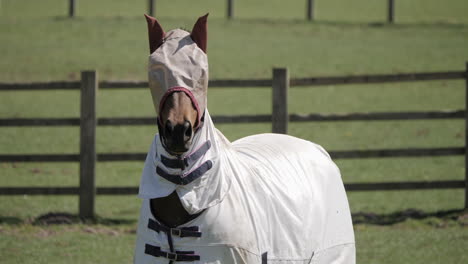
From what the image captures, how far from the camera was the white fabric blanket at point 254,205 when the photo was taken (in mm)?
3170

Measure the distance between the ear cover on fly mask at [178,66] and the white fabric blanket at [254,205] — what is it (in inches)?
7.0

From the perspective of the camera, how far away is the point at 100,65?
56.2 ft

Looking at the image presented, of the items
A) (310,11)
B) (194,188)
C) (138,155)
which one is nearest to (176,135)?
(194,188)

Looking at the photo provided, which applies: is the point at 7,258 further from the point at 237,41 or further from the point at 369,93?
the point at 237,41

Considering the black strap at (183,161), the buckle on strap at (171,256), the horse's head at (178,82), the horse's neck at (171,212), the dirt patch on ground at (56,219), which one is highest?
the horse's head at (178,82)

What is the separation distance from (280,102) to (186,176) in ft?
17.2

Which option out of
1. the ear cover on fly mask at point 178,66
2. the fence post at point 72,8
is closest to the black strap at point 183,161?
the ear cover on fly mask at point 178,66

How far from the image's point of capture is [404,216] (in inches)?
322

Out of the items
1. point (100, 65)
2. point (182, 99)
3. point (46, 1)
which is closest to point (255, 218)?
point (182, 99)

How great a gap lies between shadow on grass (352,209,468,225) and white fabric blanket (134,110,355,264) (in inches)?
152

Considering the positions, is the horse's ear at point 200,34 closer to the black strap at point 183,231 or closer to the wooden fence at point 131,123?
the black strap at point 183,231

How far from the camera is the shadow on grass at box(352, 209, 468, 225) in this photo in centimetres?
800

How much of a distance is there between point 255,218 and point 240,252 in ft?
0.69

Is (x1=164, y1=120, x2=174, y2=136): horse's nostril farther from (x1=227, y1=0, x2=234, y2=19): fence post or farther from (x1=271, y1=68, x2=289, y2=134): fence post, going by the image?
(x1=227, y1=0, x2=234, y2=19): fence post
